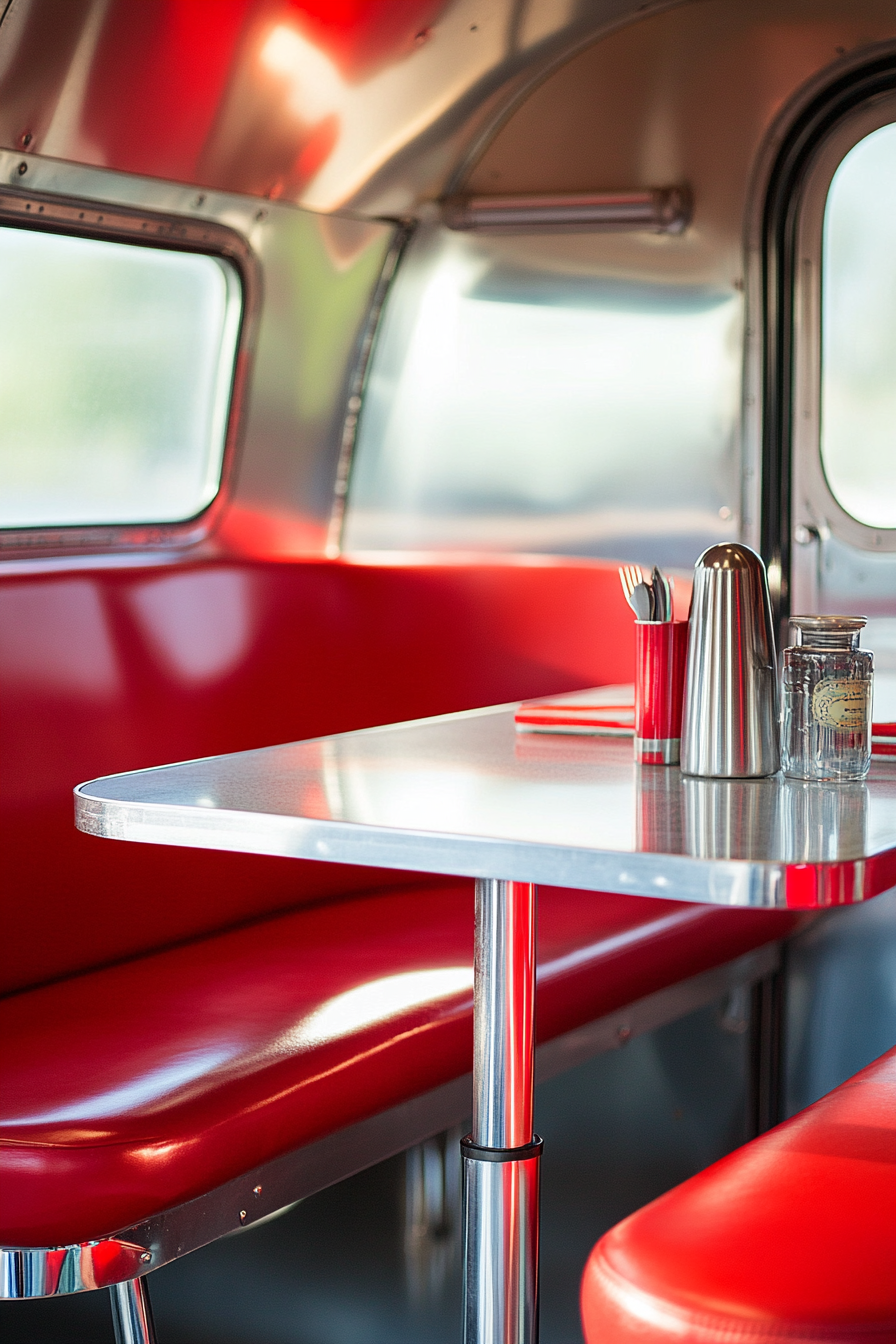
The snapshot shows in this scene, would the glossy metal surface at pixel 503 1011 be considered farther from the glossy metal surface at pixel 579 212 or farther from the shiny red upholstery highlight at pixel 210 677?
the glossy metal surface at pixel 579 212

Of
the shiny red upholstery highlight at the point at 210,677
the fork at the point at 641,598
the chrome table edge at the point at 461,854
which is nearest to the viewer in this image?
the chrome table edge at the point at 461,854

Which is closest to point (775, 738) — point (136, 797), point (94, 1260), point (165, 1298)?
point (136, 797)

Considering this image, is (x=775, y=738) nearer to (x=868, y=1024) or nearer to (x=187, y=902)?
Answer: (x=187, y=902)

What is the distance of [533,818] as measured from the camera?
139 cm

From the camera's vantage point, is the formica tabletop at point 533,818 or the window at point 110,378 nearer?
the formica tabletop at point 533,818

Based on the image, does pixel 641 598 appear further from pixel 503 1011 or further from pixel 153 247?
pixel 153 247

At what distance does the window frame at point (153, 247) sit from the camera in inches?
103

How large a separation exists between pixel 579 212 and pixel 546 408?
0.41m

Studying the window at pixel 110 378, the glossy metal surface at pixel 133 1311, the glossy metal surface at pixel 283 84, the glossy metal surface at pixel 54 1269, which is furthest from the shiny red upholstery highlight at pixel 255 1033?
the glossy metal surface at pixel 283 84

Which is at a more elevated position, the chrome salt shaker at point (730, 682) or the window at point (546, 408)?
the window at point (546, 408)

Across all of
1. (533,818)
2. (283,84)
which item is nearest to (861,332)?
(283,84)

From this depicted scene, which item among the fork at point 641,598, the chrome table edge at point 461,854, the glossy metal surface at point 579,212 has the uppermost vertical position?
the glossy metal surface at point 579,212

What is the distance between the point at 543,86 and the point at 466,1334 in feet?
8.22

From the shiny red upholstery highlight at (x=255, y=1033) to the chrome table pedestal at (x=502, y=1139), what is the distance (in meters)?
0.33
